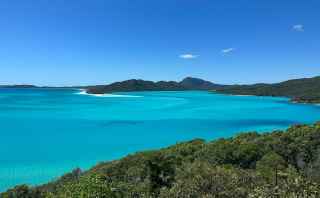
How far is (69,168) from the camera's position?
126 ft

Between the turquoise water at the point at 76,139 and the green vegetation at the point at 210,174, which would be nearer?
the green vegetation at the point at 210,174

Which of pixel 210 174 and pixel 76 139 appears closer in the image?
pixel 210 174

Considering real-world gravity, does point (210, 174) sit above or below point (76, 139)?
above

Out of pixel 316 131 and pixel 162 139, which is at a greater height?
pixel 316 131

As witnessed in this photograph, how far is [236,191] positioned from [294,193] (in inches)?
161

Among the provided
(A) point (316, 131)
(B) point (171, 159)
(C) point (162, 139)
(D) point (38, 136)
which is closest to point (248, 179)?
(B) point (171, 159)

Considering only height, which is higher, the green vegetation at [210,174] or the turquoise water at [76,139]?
the green vegetation at [210,174]

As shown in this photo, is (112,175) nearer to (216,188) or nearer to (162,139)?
(216,188)

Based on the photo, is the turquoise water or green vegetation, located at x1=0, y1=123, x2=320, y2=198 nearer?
green vegetation, located at x1=0, y1=123, x2=320, y2=198

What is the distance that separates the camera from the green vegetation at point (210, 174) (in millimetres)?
12656

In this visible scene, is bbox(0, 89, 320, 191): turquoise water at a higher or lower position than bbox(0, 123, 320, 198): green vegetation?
lower

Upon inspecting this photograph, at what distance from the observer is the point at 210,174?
14.5 meters

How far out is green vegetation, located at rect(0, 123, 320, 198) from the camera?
12.7 meters

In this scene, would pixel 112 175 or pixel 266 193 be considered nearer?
pixel 266 193
